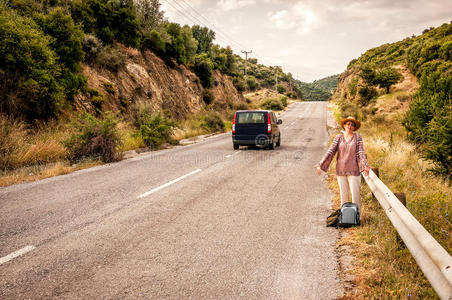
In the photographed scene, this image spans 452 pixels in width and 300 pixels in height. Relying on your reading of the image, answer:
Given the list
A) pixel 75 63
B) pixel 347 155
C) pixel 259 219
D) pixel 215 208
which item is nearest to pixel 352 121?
pixel 347 155

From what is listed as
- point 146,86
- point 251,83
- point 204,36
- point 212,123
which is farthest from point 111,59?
point 251,83

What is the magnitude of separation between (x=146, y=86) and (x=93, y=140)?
14.7 meters

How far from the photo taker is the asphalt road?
320 cm

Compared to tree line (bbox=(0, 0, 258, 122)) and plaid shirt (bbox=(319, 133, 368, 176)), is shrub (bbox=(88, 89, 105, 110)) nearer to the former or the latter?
tree line (bbox=(0, 0, 258, 122))

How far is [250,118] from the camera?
15.6 m

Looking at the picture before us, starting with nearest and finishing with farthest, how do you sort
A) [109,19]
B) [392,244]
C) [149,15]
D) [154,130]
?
[392,244] < [154,130] < [109,19] < [149,15]

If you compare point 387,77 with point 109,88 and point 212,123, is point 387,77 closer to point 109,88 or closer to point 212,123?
point 212,123

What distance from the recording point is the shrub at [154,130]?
53.2 ft

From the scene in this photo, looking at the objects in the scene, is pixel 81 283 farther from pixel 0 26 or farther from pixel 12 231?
pixel 0 26

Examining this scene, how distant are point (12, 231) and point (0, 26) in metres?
9.34

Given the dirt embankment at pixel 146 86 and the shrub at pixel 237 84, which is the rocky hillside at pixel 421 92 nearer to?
the dirt embankment at pixel 146 86

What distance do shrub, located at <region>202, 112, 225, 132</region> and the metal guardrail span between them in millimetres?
23756

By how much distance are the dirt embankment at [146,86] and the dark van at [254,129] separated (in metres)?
6.42

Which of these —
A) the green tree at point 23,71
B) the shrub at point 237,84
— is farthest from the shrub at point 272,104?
the green tree at point 23,71
